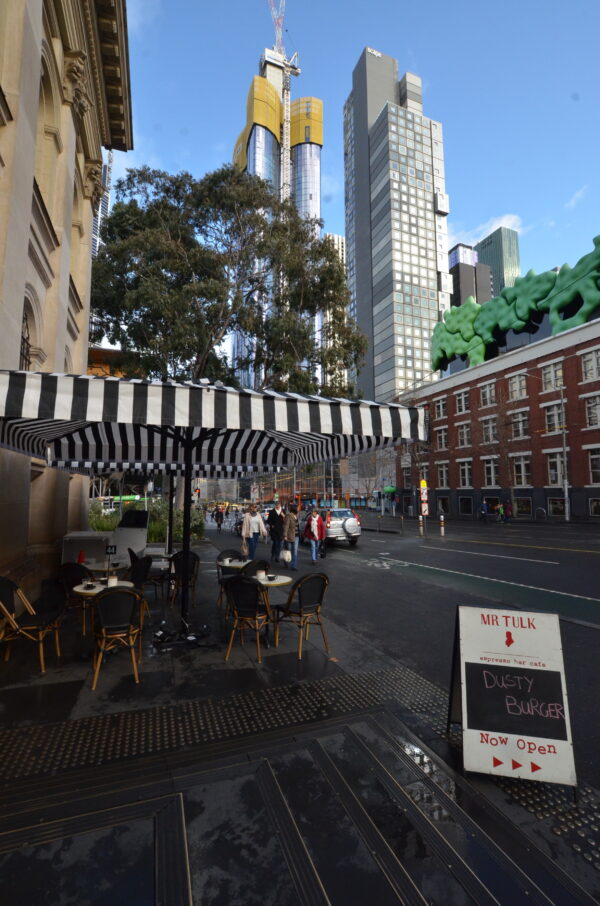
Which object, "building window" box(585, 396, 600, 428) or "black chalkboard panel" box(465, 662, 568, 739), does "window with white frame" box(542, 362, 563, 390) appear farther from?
"black chalkboard panel" box(465, 662, 568, 739)

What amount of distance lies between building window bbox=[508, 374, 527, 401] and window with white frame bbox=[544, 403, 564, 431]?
299 centimetres

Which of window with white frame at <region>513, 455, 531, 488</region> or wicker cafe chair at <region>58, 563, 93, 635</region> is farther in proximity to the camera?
window with white frame at <region>513, 455, 531, 488</region>

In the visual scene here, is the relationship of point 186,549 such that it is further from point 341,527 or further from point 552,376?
point 552,376

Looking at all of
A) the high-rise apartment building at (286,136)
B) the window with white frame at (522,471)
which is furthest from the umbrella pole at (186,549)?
the high-rise apartment building at (286,136)

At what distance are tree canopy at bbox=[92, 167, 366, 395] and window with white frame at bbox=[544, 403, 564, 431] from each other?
82.1 ft

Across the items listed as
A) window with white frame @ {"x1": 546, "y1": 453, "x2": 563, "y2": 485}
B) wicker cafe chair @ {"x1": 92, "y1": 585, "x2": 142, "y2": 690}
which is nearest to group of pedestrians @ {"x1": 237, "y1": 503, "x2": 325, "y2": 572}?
wicker cafe chair @ {"x1": 92, "y1": 585, "x2": 142, "y2": 690}

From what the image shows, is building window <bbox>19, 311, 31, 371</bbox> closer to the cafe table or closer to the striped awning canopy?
the striped awning canopy

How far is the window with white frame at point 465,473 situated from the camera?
152 feet

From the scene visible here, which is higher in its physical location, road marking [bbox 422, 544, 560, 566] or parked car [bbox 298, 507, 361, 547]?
parked car [bbox 298, 507, 361, 547]

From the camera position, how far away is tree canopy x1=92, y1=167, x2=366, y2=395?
1791cm

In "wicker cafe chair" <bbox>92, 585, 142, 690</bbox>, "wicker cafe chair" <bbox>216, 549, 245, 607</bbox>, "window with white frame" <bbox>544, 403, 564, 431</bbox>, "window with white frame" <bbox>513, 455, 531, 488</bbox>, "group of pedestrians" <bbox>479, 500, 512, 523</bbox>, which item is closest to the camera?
"wicker cafe chair" <bbox>92, 585, 142, 690</bbox>

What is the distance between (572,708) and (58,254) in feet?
39.5

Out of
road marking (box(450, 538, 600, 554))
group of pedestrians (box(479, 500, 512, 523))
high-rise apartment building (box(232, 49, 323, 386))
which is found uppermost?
high-rise apartment building (box(232, 49, 323, 386))

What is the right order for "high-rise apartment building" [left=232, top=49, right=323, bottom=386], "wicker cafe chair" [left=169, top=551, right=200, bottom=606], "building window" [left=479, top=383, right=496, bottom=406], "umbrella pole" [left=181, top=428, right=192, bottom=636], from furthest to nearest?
"high-rise apartment building" [left=232, top=49, right=323, bottom=386] → "building window" [left=479, top=383, right=496, bottom=406] → "wicker cafe chair" [left=169, top=551, right=200, bottom=606] → "umbrella pole" [left=181, top=428, right=192, bottom=636]
